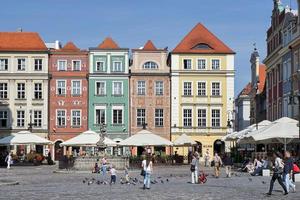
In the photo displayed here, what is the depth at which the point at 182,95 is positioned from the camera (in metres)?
72.0

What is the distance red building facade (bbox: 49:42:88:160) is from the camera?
235ft

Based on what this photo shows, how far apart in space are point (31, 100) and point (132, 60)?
11228mm

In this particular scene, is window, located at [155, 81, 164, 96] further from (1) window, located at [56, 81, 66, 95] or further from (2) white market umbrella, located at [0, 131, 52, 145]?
(2) white market umbrella, located at [0, 131, 52, 145]

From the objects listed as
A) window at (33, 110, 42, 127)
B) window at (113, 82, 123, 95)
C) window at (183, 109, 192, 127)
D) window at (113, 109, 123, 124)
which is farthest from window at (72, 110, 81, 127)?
window at (183, 109, 192, 127)

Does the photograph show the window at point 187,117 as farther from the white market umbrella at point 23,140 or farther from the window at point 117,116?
the white market umbrella at point 23,140

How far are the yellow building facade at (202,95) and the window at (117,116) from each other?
530 centimetres

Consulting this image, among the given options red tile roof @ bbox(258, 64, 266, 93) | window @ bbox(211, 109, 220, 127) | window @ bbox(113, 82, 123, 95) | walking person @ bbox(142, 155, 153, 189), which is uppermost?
red tile roof @ bbox(258, 64, 266, 93)

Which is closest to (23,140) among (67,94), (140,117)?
(67,94)

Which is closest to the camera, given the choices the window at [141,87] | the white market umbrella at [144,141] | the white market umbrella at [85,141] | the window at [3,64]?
the white market umbrella at [85,141]

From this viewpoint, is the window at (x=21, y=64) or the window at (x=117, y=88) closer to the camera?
the window at (x=21, y=64)

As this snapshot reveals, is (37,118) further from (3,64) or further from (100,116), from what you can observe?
(3,64)

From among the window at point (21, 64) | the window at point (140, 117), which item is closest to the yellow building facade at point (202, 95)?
the window at point (140, 117)

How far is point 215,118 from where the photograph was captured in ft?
235

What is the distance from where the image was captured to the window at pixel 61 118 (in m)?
71.8
